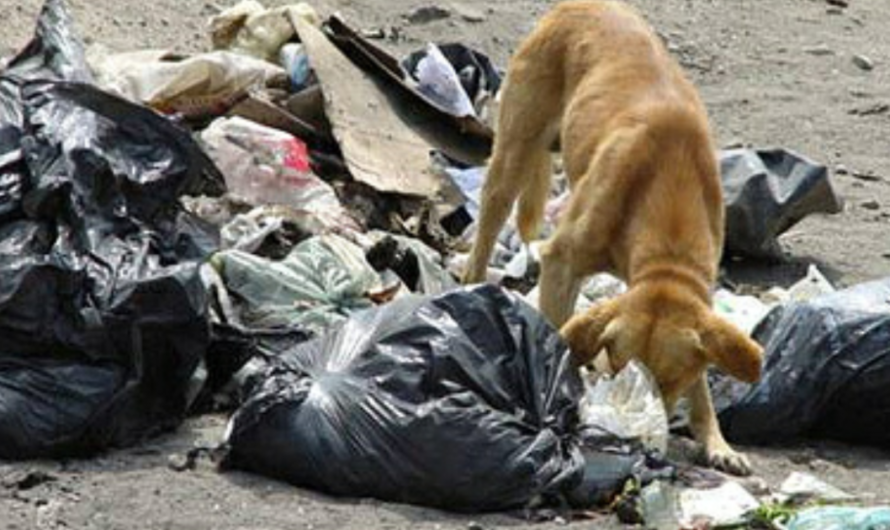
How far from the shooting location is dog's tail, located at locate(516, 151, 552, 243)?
8727 mm

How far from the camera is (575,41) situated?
8516 mm

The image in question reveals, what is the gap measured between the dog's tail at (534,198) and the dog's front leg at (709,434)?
1748 millimetres

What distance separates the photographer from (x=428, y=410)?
6.33m

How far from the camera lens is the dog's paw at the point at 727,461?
22.8 feet

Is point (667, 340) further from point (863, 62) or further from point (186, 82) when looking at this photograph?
point (863, 62)

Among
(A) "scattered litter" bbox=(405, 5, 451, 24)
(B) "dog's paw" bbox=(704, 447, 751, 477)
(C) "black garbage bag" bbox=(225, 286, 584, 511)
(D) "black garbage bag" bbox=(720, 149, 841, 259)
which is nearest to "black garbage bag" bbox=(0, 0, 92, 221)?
(C) "black garbage bag" bbox=(225, 286, 584, 511)

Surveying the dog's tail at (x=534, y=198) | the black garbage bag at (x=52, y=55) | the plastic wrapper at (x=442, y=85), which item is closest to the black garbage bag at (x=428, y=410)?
the black garbage bag at (x=52, y=55)

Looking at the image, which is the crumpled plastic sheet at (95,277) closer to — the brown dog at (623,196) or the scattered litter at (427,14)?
the brown dog at (623,196)

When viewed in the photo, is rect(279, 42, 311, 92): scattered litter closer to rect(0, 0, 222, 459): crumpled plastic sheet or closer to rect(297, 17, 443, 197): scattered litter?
rect(297, 17, 443, 197): scattered litter

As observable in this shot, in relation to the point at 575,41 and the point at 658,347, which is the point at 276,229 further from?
the point at 658,347

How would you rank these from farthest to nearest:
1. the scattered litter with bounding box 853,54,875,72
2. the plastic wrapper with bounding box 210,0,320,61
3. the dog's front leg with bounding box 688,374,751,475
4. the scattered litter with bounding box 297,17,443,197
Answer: the scattered litter with bounding box 853,54,875,72
the plastic wrapper with bounding box 210,0,320,61
the scattered litter with bounding box 297,17,443,197
the dog's front leg with bounding box 688,374,751,475

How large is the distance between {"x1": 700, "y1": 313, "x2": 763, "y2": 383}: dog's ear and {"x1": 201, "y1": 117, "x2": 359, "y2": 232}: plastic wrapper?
2294mm

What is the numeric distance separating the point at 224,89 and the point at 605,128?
227cm

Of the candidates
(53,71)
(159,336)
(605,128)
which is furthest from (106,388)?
(605,128)
